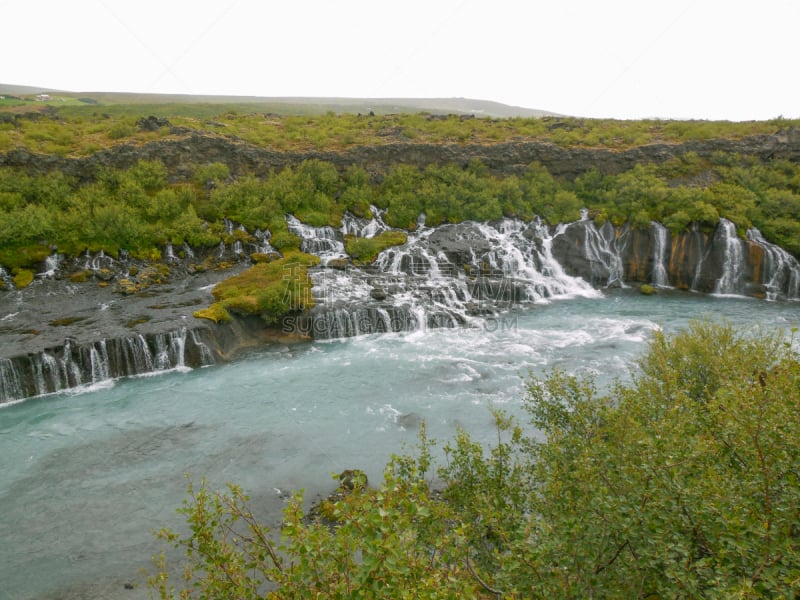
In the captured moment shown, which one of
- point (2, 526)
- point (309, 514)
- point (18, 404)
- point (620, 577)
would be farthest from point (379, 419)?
point (18, 404)

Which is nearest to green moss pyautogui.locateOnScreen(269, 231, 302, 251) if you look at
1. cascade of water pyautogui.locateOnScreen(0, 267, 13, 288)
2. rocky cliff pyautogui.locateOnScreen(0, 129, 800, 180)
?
rocky cliff pyautogui.locateOnScreen(0, 129, 800, 180)

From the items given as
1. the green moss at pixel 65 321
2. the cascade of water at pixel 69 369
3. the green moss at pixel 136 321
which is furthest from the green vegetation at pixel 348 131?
the cascade of water at pixel 69 369

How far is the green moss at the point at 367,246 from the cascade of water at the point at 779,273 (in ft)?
88.7

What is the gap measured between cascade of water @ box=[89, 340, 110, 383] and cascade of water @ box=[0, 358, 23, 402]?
278cm

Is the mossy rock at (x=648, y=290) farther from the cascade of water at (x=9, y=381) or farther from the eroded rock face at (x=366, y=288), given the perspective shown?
the cascade of water at (x=9, y=381)

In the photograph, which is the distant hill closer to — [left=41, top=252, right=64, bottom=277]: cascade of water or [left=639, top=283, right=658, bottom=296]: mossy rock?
[left=41, top=252, right=64, bottom=277]: cascade of water

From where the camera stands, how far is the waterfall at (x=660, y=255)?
36.6m

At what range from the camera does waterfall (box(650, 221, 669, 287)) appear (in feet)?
120

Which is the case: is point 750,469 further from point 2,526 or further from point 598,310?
point 598,310

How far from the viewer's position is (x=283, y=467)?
15781 millimetres

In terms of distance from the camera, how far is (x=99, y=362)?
22.3m

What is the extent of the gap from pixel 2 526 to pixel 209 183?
3307 cm

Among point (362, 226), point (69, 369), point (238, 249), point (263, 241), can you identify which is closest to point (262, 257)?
point (238, 249)

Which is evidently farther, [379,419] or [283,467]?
[379,419]
